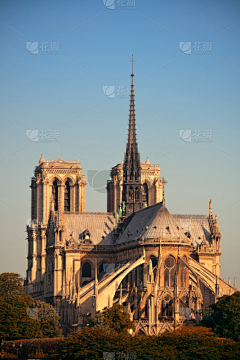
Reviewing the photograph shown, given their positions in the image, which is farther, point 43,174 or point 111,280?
point 43,174

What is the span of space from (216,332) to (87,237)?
44229mm

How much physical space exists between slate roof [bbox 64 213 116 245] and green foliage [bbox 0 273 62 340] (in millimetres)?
20709

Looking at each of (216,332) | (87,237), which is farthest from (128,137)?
(216,332)

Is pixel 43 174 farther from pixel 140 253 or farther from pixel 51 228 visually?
pixel 140 253

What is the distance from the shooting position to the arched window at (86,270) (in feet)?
489

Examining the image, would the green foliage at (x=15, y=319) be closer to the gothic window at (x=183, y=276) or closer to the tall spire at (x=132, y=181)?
the gothic window at (x=183, y=276)

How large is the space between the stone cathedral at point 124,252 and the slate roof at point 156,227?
0.15 meters

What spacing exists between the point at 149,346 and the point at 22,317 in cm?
2687

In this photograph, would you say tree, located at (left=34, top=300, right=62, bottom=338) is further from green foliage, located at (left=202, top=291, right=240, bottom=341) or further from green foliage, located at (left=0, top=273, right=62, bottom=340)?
green foliage, located at (left=202, top=291, right=240, bottom=341)

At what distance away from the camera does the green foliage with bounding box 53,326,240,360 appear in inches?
3735

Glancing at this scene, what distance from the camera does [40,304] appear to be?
130m
